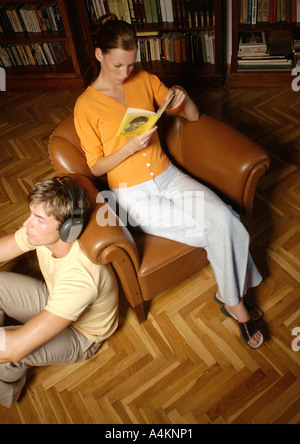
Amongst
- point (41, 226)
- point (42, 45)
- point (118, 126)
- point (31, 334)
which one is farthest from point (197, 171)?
point (42, 45)

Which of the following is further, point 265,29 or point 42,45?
point 42,45

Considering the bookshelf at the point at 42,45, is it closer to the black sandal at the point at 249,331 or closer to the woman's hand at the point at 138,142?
the woman's hand at the point at 138,142

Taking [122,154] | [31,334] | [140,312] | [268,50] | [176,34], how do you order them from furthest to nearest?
1. [176,34]
2. [268,50]
3. [140,312]
4. [122,154]
5. [31,334]

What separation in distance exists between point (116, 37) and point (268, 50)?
1.97 metres

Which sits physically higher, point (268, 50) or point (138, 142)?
point (138, 142)

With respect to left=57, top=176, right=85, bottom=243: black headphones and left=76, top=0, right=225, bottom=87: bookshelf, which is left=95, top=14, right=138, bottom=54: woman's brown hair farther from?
left=76, top=0, right=225, bottom=87: bookshelf

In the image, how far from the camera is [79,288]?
1.23 meters

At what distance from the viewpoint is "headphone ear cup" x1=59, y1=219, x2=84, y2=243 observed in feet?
4.08

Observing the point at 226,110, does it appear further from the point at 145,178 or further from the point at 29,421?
the point at 29,421

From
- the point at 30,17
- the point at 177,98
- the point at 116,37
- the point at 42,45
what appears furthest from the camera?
the point at 42,45

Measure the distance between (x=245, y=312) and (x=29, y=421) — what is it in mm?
1072

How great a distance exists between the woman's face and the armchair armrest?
44cm

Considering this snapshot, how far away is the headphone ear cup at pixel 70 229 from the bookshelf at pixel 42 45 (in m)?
2.42

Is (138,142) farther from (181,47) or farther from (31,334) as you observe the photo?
(181,47)
